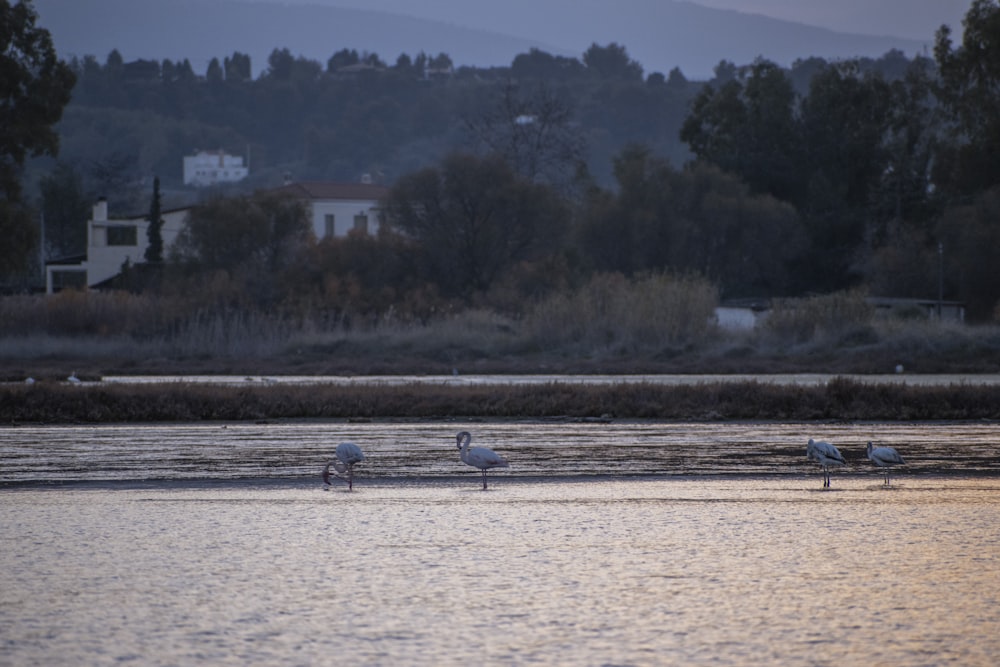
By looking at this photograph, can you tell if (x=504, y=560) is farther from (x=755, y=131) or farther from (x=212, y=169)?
(x=212, y=169)

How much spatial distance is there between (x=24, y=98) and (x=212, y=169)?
349 feet

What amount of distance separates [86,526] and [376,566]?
358cm

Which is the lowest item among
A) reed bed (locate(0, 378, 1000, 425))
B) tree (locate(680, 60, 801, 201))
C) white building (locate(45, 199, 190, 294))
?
reed bed (locate(0, 378, 1000, 425))

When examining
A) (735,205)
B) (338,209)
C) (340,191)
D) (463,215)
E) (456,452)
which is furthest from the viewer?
(340,191)

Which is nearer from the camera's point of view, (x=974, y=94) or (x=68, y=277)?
(x=974, y=94)

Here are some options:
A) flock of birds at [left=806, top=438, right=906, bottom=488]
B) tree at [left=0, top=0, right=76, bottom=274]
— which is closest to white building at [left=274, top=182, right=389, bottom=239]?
tree at [left=0, top=0, right=76, bottom=274]

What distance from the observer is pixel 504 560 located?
1198cm

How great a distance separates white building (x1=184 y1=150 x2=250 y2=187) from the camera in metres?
157

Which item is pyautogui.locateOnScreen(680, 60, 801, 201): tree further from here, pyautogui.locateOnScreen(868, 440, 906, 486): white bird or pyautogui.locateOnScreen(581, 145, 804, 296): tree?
pyautogui.locateOnScreen(868, 440, 906, 486): white bird

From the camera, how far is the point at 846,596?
35.0 ft

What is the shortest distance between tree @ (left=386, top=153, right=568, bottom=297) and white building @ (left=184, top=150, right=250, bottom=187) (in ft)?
311

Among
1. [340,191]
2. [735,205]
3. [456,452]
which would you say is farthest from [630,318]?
[340,191]

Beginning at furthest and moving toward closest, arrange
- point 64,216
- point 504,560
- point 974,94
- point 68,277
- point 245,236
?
1. point 64,216
2. point 68,277
3. point 974,94
4. point 245,236
5. point 504,560

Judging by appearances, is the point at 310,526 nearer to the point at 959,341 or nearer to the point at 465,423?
the point at 465,423
